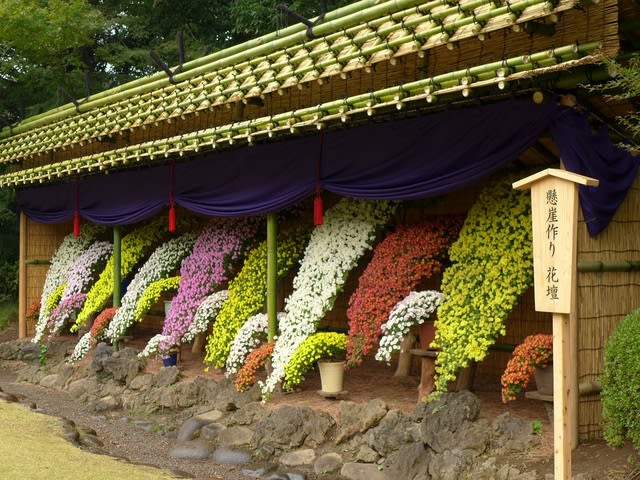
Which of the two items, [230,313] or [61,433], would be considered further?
[230,313]

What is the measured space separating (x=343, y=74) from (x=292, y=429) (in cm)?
351

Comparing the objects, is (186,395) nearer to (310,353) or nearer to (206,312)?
(206,312)

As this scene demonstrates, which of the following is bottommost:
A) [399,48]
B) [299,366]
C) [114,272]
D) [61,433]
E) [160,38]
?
[61,433]

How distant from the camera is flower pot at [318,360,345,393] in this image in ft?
28.9

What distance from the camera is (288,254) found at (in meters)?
Answer: 10.2

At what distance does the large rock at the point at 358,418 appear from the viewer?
7.71 m

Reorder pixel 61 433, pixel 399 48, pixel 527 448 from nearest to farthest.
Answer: pixel 527 448 < pixel 399 48 < pixel 61 433

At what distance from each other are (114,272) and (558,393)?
9175mm

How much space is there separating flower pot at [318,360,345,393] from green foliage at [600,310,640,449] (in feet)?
11.6

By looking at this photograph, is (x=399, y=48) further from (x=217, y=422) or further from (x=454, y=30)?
(x=217, y=422)

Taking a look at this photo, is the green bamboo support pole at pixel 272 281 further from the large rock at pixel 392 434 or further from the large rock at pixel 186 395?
the large rock at pixel 392 434

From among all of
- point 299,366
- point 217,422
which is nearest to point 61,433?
point 217,422

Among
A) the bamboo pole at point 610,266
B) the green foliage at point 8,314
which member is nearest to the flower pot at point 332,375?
the bamboo pole at point 610,266

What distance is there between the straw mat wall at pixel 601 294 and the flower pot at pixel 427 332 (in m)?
1.74
